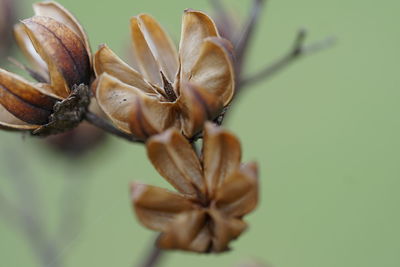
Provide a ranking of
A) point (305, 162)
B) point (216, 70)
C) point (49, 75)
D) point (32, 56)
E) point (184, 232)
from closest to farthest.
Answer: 1. point (184, 232)
2. point (216, 70)
3. point (49, 75)
4. point (32, 56)
5. point (305, 162)

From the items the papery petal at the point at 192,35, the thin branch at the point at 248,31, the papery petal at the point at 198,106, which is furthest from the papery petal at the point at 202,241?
the thin branch at the point at 248,31

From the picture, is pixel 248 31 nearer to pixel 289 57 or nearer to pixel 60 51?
pixel 289 57

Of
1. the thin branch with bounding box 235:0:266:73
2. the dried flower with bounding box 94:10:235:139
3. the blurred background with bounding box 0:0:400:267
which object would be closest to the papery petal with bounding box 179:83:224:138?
the dried flower with bounding box 94:10:235:139

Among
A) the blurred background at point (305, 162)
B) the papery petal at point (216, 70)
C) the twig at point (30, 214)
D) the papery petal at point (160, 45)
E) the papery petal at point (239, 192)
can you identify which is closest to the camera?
the papery petal at point (239, 192)

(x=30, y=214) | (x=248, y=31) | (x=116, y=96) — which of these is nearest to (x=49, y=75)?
(x=116, y=96)

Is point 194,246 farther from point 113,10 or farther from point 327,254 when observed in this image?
point 113,10

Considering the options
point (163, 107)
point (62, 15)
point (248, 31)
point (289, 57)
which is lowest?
point (289, 57)

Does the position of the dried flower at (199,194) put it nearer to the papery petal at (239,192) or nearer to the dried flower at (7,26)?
the papery petal at (239,192)
